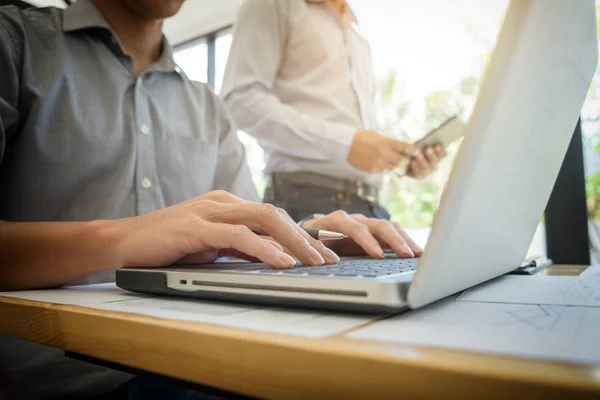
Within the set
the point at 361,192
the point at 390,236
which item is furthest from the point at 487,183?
the point at 361,192

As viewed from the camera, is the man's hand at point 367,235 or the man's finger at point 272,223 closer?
the man's finger at point 272,223

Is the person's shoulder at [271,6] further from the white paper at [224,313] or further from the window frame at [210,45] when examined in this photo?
the window frame at [210,45]

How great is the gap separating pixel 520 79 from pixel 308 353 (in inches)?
8.2

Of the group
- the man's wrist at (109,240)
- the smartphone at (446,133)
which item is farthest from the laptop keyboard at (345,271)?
the smartphone at (446,133)

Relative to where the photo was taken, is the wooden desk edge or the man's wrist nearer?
the wooden desk edge

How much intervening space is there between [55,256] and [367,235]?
0.38 metres

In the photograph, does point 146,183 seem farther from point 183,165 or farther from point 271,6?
point 271,6

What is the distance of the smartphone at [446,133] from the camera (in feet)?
3.54

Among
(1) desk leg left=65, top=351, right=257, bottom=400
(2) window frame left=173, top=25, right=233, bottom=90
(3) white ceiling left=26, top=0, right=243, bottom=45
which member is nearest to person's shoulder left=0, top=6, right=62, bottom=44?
(1) desk leg left=65, top=351, right=257, bottom=400

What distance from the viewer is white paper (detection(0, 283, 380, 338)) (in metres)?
0.24

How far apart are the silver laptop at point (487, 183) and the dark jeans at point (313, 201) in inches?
34.2

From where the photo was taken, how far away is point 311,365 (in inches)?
7.6

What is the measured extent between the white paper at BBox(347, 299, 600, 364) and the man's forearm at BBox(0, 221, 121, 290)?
33cm

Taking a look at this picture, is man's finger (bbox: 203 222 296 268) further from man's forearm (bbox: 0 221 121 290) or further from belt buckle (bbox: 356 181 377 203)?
belt buckle (bbox: 356 181 377 203)
